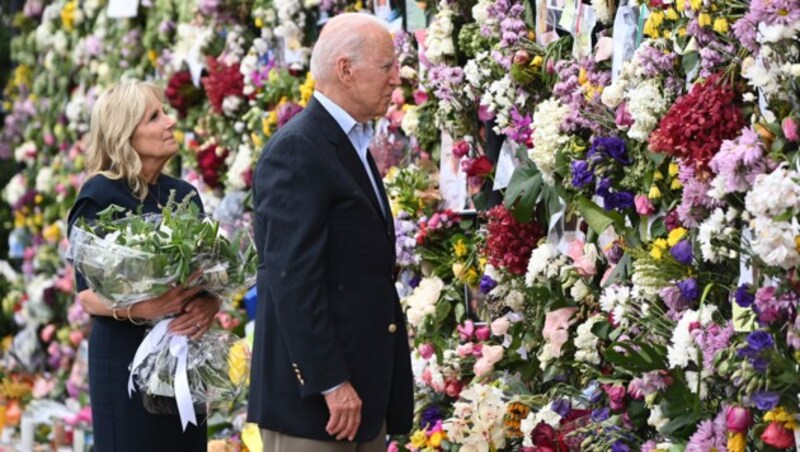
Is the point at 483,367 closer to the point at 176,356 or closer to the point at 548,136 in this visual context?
the point at 548,136

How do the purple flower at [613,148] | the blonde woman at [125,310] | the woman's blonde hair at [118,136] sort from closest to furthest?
the purple flower at [613,148]
the blonde woman at [125,310]
the woman's blonde hair at [118,136]

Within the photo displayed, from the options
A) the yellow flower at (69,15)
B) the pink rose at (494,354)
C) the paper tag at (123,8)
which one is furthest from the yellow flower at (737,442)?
the yellow flower at (69,15)

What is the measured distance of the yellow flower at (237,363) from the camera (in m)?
4.16

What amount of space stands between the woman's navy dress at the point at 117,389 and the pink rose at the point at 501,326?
0.91 meters

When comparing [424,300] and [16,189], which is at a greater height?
[424,300]

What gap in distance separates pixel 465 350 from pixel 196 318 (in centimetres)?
92

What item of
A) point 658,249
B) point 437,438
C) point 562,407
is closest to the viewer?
point 658,249

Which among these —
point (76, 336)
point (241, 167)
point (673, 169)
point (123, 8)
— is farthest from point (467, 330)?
point (76, 336)

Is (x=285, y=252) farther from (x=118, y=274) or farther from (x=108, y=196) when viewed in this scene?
(x=108, y=196)

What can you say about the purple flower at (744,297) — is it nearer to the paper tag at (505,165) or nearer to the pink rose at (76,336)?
the paper tag at (505,165)

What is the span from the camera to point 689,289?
3.43 m

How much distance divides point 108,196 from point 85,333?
4106 mm

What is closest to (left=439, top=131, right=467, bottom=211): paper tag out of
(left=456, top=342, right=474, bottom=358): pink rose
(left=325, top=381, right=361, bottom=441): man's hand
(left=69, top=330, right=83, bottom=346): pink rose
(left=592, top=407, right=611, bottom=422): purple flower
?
(left=456, top=342, right=474, bottom=358): pink rose

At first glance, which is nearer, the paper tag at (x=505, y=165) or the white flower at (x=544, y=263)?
the white flower at (x=544, y=263)
